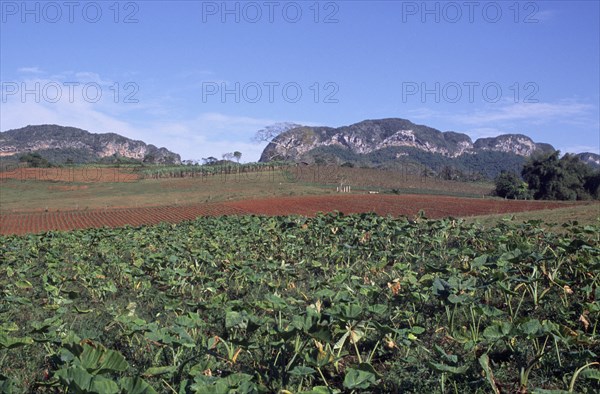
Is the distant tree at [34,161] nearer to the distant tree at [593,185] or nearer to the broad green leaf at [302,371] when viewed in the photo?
the distant tree at [593,185]

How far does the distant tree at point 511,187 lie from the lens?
48875mm

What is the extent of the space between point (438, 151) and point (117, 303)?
193306 mm

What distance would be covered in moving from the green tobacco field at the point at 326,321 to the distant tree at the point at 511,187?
4039cm

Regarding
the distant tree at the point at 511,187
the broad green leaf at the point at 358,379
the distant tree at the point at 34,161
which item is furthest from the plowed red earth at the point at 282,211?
the distant tree at the point at 34,161

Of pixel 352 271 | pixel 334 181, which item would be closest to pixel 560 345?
pixel 352 271

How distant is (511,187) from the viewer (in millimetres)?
51438

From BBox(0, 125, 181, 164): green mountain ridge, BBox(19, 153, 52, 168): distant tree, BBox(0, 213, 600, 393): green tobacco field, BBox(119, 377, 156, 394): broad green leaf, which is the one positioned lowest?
BBox(0, 213, 600, 393): green tobacco field

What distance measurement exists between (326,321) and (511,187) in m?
50.3

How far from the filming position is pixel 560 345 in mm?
4746

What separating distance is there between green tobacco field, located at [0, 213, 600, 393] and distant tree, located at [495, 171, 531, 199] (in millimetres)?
40385

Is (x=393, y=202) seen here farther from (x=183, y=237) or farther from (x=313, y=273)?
(x=313, y=273)

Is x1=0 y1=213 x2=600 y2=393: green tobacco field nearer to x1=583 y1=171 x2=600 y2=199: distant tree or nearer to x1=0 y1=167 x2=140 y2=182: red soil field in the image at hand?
x1=583 y1=171 x2=600 y2=199: distant tree

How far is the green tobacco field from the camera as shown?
4.16 m

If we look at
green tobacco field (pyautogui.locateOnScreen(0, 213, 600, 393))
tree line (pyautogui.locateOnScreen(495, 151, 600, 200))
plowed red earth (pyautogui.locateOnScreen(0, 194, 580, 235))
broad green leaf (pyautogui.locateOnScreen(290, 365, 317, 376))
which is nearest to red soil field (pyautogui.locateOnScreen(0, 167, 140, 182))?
plowed red earth (pyautogui.locateOnScreen(0, 194, 580, 235))
